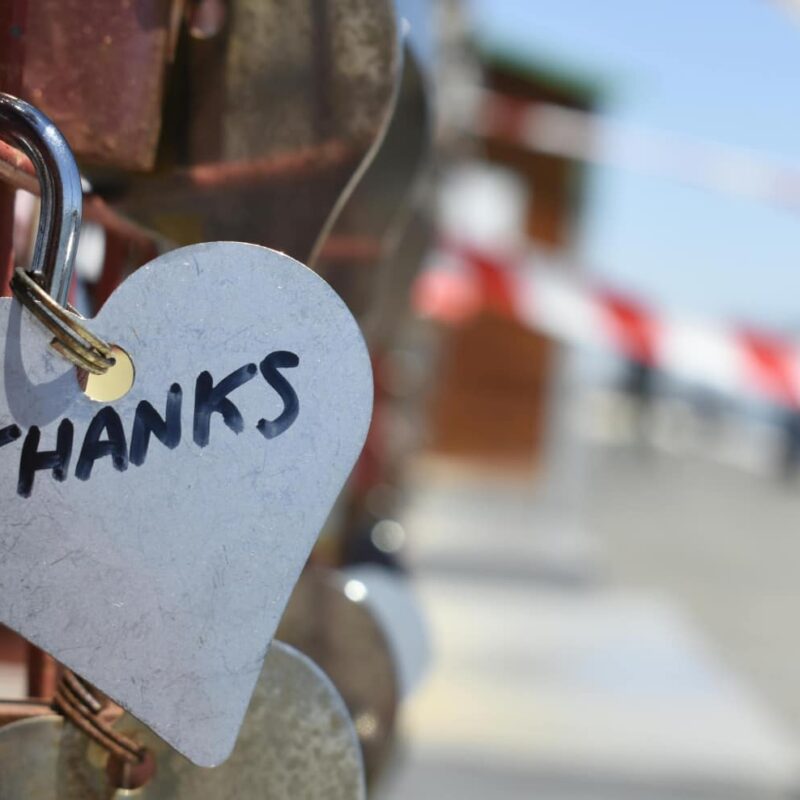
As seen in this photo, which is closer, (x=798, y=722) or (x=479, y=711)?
(x=479, y=711)

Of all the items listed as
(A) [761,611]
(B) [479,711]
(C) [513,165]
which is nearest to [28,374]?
(B) [479,711]

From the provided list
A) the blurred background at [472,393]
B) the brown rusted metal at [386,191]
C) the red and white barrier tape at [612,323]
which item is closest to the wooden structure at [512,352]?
the blurred background at [472,393]

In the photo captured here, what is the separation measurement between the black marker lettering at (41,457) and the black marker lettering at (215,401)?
0.11 feet

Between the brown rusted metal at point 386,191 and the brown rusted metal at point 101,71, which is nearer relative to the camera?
the brown rusted metal at point 101,71

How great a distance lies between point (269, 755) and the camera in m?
0.34

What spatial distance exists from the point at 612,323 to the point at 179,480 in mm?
2546

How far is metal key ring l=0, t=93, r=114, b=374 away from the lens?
11.9 inches

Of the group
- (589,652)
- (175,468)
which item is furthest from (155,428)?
(589,652)

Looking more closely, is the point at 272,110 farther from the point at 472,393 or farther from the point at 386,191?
the point at 472,393

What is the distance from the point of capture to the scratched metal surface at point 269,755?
337mm

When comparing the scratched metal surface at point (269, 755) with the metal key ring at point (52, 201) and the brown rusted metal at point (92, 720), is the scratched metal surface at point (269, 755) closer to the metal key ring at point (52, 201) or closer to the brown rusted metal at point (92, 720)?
the brown rusted metal at point (92, 720)

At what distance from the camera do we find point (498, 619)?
285 centimetres

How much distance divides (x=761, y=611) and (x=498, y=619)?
1394 mm

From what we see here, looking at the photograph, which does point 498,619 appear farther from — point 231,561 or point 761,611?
point 231,561
